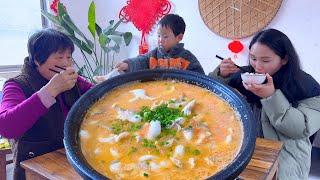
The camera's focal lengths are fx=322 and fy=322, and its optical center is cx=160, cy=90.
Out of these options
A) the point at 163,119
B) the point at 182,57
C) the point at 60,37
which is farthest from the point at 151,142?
the point at 182,57

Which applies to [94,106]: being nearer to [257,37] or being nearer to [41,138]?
[41,138]

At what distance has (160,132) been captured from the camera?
89 cm

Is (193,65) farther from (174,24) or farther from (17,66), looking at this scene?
(17,66)

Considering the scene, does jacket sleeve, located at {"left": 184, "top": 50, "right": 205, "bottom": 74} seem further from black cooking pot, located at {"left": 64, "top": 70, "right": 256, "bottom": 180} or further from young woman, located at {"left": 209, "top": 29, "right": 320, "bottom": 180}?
black cooking pot, located at {"left": 64, "top": 70, "right": 256, "bottom": 180}

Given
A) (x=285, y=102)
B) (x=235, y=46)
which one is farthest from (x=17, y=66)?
(x=285, y=102)

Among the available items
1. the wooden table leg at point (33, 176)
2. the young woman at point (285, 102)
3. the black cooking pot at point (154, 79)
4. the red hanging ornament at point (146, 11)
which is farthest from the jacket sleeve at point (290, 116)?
the red hanging ornament at point (146, 11)

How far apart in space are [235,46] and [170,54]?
825 millimetres

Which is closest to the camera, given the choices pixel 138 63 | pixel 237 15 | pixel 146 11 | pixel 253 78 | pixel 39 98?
pixel 39 98

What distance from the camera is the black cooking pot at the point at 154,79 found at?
67cm

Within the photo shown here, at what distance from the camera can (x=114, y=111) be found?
100 cm

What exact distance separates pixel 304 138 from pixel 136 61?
1.13 metres

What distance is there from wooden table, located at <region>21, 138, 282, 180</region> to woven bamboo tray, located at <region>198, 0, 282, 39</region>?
5.60 feet

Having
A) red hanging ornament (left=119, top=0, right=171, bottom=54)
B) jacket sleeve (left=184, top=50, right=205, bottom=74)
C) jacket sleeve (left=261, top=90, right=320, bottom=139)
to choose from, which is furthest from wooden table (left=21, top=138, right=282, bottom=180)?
red hanging ornament (left=119, top=0, right=171, bottom=54)

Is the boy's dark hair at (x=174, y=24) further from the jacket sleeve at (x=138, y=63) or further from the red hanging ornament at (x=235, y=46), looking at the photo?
the red hanging ornament at (x=235, y=46)
